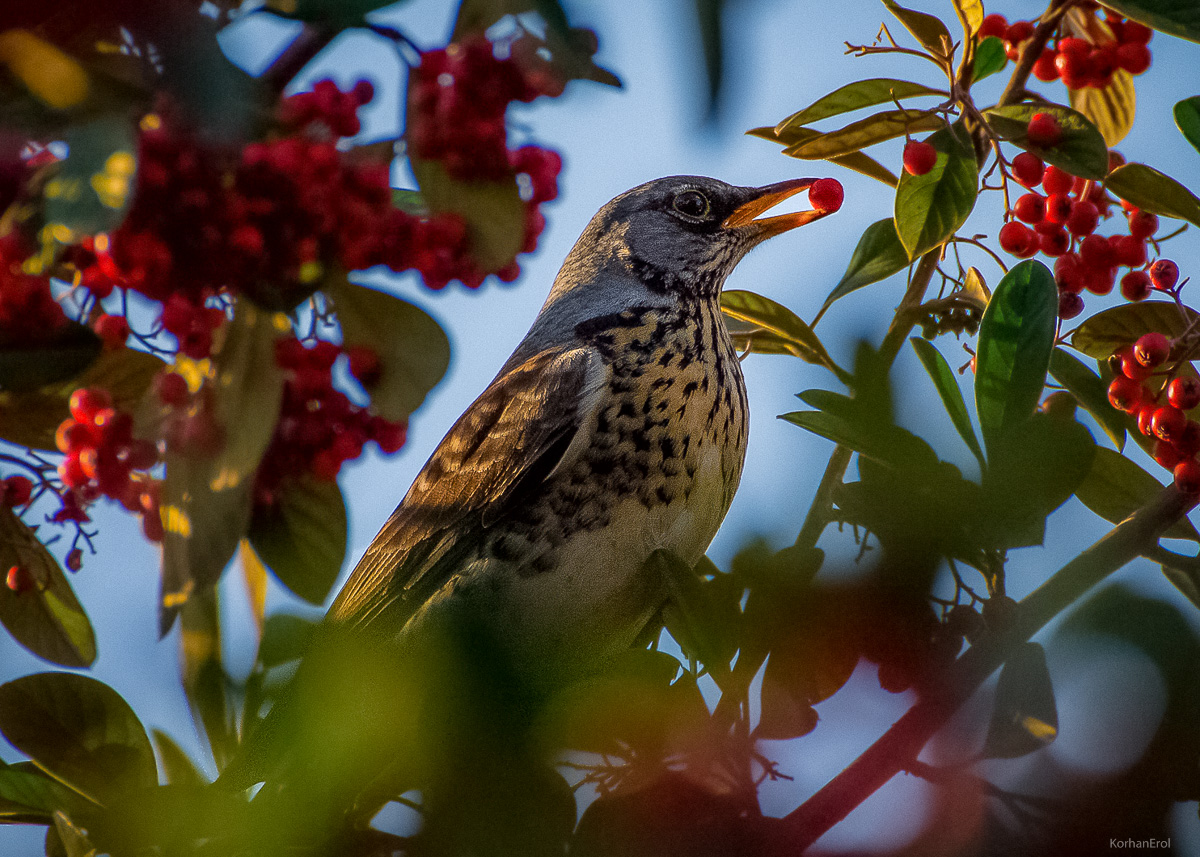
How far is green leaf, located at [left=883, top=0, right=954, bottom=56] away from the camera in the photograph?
1729 millimetres

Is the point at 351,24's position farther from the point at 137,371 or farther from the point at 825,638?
the point at 137,371

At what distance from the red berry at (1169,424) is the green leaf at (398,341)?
1063 millimetres

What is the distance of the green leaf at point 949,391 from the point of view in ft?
2.74

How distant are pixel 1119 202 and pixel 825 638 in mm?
1527

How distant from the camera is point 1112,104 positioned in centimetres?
203

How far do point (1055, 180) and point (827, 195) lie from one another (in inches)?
24.3

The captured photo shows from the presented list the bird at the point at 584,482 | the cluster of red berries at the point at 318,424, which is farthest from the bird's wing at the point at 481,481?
the cluster of red berries at the point at 318,424

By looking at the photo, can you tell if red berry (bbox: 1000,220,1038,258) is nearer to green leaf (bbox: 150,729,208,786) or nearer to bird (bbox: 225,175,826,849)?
bird (bbox: 225,175,826,849)

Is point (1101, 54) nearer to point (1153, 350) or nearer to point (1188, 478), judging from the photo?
point (1153, 350)

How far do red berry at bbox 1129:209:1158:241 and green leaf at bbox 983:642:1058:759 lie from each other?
1.38 metres

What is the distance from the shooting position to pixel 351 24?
1026mm

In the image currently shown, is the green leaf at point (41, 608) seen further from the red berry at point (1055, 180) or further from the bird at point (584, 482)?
the red berry at point (1055, 180)

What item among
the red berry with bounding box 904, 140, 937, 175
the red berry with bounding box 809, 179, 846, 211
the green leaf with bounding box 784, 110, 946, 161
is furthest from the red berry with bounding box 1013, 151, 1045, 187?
the red berry with bounding box 809, 179, 846, 211

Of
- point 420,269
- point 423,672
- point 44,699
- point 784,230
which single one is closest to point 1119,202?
point 784,230
